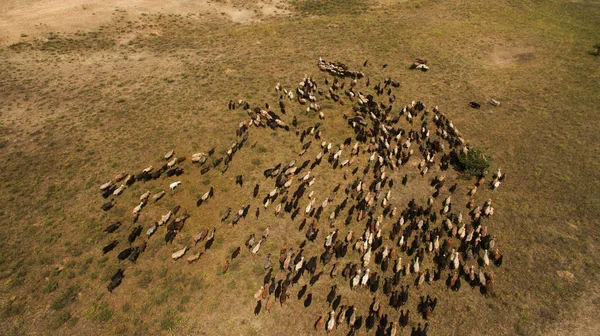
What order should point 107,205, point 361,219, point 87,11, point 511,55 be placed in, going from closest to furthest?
point 107,205
point 361,219
point 511,55
point 87,11

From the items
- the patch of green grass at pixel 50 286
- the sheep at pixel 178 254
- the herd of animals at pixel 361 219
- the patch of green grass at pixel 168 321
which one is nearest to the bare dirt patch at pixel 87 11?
the herd of animals at pixel 361 219

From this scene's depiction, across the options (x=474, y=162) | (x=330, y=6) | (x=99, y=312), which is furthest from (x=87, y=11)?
(x=474, y=162)

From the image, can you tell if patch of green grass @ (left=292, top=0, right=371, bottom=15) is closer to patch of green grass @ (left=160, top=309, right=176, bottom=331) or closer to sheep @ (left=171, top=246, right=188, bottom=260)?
sheep @ (left=171, top=246, right=188, bottom=260)

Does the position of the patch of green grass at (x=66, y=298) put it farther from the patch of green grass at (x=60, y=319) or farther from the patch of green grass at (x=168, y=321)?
the patch of green grass at (x=168, y=321)

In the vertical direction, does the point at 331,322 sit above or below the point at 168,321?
below

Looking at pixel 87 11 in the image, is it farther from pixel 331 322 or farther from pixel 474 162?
pixel 474 162

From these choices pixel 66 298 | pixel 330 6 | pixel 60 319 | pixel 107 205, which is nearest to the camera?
pixel 60 319
